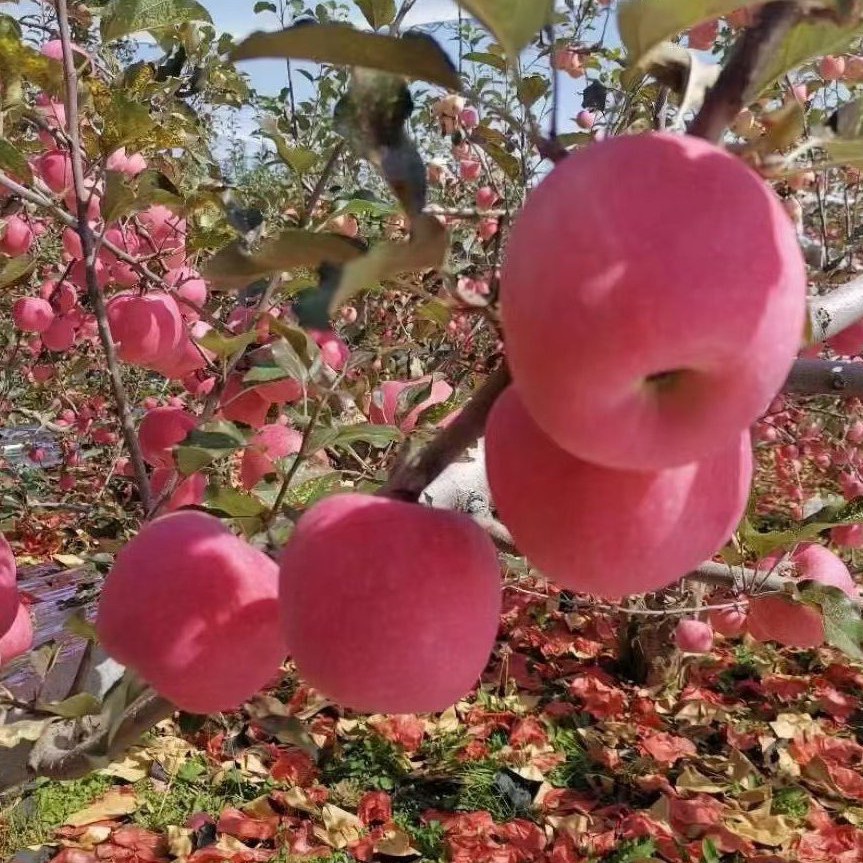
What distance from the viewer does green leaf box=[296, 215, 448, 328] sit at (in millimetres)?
374

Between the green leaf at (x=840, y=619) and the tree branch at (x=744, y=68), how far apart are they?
2.30 feet

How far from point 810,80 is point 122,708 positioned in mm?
2530

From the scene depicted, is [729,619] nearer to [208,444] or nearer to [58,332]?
[208,444]

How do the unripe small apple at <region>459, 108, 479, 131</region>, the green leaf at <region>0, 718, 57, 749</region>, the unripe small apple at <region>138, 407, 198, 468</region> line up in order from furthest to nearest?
the unripe small apple at <region>459, 108, 479, 131</region>
the unripe small apple at <region>138, 407, 198, 468</region>
the green leaf at <region>0, 718, 57, 749</region>

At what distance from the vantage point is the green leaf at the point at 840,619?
3.17ft

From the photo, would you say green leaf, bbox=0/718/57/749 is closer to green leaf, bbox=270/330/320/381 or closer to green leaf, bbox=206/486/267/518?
green leaf, bbox=206/486/267/518

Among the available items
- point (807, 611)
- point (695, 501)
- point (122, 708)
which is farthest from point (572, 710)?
point (695, 501)

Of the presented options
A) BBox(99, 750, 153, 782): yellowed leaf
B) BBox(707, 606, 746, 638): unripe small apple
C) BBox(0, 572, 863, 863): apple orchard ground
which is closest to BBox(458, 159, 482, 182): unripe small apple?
BBox(0, 572, 863, 863): apple orchard ground

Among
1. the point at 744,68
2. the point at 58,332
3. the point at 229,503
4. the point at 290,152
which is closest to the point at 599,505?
the point at 744,68

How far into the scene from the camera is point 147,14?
1.31 meters

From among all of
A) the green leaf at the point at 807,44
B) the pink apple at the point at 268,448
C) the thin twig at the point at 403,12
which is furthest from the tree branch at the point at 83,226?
the green leaf at the point at 807,44

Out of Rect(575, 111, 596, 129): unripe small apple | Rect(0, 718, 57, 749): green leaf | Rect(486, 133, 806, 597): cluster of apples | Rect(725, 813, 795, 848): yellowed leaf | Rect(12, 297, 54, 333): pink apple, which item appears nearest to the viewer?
Rect(486, 133, 806, 597): cluster of apples

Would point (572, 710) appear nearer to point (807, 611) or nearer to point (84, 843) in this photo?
point (84, 843)

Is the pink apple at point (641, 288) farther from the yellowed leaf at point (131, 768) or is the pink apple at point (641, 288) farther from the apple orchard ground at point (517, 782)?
the yellowed leaf at point (131, 768)
